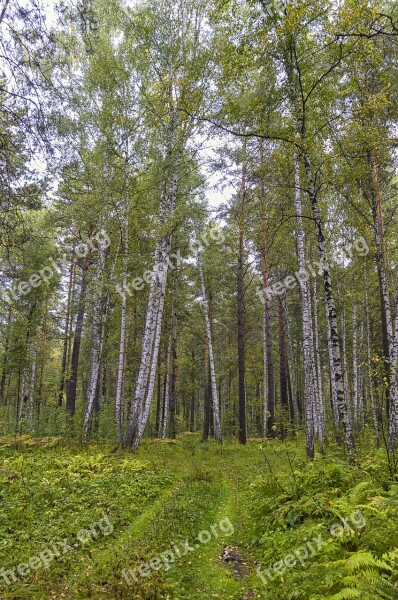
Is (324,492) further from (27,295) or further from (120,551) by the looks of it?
(27,295)

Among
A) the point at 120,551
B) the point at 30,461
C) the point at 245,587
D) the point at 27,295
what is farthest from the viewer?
the point at 27,295

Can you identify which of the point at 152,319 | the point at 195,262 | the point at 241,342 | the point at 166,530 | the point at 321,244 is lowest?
the point at 166,530

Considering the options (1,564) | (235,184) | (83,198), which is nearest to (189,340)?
(235,184)

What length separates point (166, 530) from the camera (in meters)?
5.82

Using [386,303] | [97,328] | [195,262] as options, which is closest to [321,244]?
[386,303]

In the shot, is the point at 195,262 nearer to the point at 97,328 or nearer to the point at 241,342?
the point at 241,342

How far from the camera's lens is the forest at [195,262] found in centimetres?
471

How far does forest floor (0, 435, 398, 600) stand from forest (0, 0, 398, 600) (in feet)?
0.11

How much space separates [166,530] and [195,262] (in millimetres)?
16358

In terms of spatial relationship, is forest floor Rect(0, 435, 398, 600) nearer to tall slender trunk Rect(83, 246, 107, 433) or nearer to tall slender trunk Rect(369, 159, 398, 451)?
tall slender trunk Rect(369, 159, 398, 451)

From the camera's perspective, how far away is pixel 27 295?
20.0m

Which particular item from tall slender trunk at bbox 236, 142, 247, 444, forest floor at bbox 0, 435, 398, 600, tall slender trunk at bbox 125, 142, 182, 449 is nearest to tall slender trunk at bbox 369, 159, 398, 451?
forest floor at bbox 0, 435, 398, 600

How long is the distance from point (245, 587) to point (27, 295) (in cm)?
1903

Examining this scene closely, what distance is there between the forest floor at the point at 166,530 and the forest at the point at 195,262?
0.03 m
